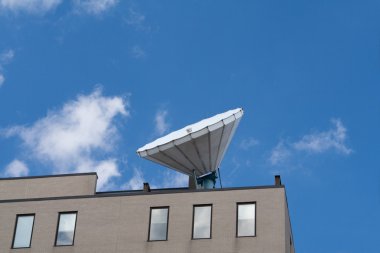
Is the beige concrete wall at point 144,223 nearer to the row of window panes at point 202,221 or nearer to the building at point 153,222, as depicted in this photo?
the building at point 153,222

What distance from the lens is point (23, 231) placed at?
172 feet

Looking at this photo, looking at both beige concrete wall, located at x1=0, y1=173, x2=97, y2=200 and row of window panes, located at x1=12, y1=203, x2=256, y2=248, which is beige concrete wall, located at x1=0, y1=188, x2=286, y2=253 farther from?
beige concrete wall, located at x1=0, y1=173, x2=97, y2=200

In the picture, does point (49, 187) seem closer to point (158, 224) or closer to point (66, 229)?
point (66, 229)

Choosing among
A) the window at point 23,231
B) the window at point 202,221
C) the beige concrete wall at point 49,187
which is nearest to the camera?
the window at point 202,221

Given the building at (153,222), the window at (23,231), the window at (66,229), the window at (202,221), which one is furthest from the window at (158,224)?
the window at (23,231)

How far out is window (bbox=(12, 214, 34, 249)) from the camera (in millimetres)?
52094

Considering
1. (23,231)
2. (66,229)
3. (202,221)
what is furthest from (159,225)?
(23,231)

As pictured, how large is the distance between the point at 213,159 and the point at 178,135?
10.0ft

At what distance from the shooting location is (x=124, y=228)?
5094 centimetres

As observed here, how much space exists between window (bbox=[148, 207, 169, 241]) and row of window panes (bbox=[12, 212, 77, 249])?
4595 mm

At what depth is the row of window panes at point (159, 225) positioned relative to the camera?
4944cm

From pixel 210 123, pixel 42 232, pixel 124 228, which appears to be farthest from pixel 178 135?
pixel 42 232

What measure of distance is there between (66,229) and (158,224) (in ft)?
17.9

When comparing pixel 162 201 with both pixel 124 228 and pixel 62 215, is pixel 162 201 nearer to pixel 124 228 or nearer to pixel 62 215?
pixel 124 228
